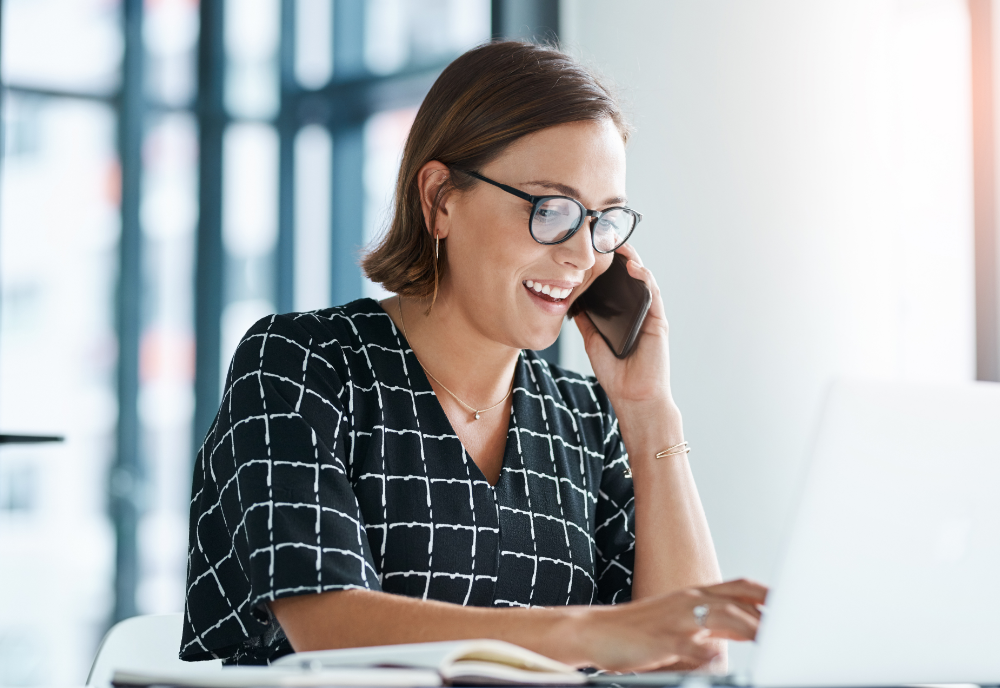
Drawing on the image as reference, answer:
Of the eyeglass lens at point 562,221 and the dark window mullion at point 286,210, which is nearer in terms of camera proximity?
the eyeglass lens at point 562,221

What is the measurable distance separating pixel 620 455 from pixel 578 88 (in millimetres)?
602

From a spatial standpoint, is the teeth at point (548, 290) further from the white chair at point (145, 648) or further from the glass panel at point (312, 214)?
the glass panel at point (312, 214)

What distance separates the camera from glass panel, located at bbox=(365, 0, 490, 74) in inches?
128

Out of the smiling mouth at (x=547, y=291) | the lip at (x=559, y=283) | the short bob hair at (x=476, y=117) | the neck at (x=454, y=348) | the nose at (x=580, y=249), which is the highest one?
the short bob hair at (x=476, y=117)

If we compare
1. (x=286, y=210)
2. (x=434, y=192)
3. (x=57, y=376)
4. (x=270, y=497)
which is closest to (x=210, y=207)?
(x=286, y=210)

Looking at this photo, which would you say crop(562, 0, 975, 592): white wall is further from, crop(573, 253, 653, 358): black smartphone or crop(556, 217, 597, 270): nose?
crop(556, 217, 597, 270): nose

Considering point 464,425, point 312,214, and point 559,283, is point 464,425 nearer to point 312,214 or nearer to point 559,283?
point 559,283

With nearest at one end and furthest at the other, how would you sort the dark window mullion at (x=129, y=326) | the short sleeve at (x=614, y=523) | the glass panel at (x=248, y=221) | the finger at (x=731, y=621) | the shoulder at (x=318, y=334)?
the finger at (x=731, y=621), the shoulder at (x=318, y=334), the short sleeve at (x=614, y=523), the dark window mullion at (x=129, y=326), the glass panel at (x=248, y=221)

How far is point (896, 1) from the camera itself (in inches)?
99.0

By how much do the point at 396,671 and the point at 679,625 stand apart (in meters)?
0.28

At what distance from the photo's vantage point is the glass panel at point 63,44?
11.6 feet

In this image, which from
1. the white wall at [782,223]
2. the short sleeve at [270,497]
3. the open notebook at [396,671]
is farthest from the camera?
the white wall at [782,223]

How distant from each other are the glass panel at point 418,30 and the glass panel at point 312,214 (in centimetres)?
43

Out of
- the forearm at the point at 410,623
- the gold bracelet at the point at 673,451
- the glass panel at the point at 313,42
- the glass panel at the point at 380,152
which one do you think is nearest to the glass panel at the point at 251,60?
the glass panel at the point at 313,42
